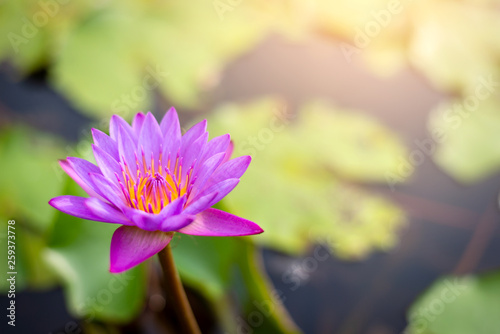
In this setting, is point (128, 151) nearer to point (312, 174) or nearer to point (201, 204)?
point (201, 204)

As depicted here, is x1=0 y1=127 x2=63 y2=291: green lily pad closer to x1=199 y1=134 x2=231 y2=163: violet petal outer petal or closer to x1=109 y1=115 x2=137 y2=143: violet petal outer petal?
x1=109 y1=115 x2=137 y2=143: violet petal outer petal

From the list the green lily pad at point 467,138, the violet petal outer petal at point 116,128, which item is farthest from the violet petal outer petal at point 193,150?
the green lily pad at point 467,138

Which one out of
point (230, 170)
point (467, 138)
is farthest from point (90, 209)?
point (467, 138)

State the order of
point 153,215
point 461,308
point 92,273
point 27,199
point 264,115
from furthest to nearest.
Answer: point 264,115
point 27,199
point 461,308
point 92,273
point 153,215

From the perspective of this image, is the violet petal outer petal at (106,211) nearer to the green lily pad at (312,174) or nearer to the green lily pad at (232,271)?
the green lily pad at (232,271)

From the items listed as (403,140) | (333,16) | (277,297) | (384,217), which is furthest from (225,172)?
(333,16)

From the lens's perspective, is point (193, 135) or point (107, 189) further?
point (193, 135)

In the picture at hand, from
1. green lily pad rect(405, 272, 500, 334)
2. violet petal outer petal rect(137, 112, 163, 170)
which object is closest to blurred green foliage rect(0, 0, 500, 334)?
green lily pad rect(405, 272, 500, 334)
